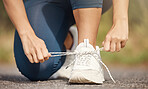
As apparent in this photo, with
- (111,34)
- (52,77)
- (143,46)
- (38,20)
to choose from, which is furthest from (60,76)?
(143,46)

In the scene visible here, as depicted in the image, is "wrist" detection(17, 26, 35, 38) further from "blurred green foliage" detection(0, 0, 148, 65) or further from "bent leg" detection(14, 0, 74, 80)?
"blurred green foliage" detection(0, 0, 148, 65)

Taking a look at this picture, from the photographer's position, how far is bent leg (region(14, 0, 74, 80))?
1093 mm

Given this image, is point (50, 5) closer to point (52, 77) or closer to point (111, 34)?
point (52, 77)

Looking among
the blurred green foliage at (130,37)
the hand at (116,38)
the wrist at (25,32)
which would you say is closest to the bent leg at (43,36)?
the wrist at (25,32)

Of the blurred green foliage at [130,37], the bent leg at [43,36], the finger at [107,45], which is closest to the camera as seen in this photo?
the finger at [107,45]

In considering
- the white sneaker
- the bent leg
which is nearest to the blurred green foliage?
the bent leg

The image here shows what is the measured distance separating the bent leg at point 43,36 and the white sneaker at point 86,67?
0.83ft

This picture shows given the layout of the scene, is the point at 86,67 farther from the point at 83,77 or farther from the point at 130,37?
the point at 130,37

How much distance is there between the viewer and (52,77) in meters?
1.16

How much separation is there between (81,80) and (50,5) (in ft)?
1.58

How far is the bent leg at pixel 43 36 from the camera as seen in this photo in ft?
3.59

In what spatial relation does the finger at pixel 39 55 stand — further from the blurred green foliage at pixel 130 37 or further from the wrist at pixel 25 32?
the blurred green foliage at pixel 130 37

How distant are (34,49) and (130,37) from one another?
2.75 metres

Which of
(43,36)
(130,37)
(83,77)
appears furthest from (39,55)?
(130,37)
